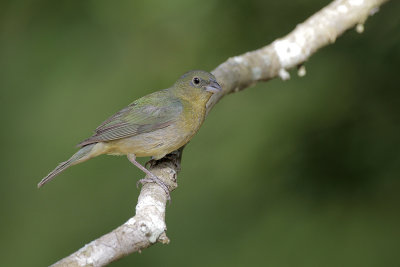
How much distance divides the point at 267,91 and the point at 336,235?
1344 millimetres

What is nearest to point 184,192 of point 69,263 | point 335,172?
point 335,172

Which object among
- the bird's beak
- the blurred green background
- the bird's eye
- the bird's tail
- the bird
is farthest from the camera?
the blurred green background

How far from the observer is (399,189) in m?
4.24

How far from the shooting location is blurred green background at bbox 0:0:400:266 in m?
4.30

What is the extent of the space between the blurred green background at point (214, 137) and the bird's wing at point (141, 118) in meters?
0.94

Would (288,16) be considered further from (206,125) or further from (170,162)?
(170,162)

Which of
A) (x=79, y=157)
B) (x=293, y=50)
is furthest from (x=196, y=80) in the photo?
(x=79, y=157)

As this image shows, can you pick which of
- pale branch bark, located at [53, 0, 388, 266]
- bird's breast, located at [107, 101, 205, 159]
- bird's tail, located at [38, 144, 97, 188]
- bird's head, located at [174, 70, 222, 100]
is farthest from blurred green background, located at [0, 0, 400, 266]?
bird's tail, located at [38, 144, 97, 188]

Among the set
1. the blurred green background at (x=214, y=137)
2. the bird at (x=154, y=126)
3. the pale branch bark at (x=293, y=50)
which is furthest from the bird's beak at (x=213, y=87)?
the blurred green background at (x=214, y=137)

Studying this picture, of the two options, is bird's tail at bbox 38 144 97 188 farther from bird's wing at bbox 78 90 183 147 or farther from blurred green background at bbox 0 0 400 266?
blurred green background at bbox 0 0 400 266

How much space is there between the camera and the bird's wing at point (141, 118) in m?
3.65

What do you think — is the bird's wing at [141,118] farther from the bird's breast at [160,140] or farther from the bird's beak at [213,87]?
the bird's beak at [213,87]

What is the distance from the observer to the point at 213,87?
152 inches

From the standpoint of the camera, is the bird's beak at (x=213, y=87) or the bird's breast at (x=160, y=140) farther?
the bird's beak at (x=213, y=87)
